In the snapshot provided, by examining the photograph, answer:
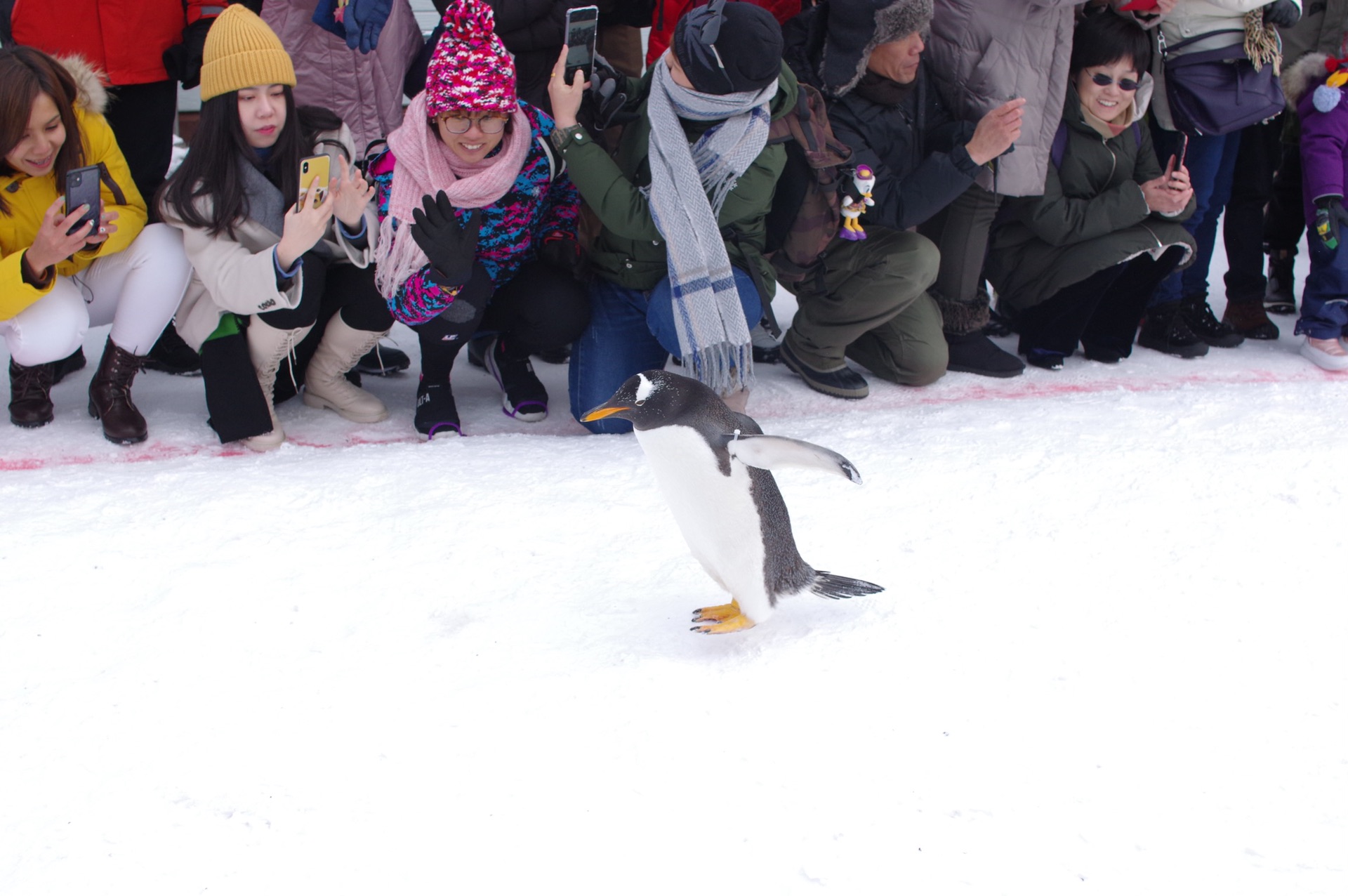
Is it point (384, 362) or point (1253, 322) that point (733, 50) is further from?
point (1253, 322)

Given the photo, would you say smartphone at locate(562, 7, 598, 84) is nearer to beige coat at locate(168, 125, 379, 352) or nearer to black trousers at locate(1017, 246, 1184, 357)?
beige coat at locate(168, 125, 379, 352)

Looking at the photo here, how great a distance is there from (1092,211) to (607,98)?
148cm

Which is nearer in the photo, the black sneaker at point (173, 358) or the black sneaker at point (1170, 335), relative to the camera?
the black sneaker at point (173, 358)

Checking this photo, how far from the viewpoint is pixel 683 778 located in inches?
51.6

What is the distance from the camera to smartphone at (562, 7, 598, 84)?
2320mm

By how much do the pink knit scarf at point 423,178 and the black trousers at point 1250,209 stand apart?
2419 mm

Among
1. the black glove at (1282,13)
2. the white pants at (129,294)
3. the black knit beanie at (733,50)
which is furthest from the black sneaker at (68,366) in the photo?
the black glove at (1282,13)

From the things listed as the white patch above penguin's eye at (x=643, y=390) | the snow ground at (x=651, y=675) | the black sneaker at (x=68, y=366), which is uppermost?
the white patch above penguin's eye at (x=643, y=390)

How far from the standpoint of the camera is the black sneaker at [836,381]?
111 inches

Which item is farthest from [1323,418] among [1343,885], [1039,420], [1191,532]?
[1343,885]

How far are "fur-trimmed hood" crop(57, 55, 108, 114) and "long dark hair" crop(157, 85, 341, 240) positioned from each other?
0.24m

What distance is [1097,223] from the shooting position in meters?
2.99

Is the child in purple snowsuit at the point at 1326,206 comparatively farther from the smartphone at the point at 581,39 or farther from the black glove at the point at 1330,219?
the smartphone at the point at 581,39

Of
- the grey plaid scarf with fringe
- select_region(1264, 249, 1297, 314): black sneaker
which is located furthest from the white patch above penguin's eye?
select_region(1264, 249, 1297, 314): black sneaker
